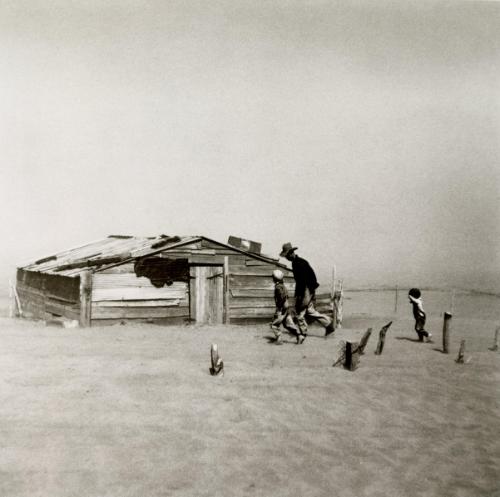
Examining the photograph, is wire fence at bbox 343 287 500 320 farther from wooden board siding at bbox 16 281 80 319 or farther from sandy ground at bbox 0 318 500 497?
sandy ground at bbox 0 318 500 497

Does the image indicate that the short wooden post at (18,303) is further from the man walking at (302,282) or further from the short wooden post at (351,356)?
the short wooden post at (351,356)

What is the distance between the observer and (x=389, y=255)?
8412 cm

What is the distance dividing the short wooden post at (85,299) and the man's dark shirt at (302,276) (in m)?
6.86

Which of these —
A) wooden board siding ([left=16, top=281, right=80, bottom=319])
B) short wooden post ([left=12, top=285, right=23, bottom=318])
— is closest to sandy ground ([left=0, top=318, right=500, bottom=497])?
wooden board siding ([left=16, top=281, right=80, bottom=319])

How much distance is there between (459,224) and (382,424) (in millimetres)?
5647

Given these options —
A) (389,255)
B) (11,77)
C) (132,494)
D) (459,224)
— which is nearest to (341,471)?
(132,494)

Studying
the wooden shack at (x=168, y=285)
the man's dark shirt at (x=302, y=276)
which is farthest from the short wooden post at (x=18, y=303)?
the man's dark shirt at (x=302, y=276)

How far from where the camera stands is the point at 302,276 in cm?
1198

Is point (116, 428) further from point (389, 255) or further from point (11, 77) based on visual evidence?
point (389, 255)

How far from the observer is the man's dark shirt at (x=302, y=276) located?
11984 millimetres

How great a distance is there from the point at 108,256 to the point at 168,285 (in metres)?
2.14

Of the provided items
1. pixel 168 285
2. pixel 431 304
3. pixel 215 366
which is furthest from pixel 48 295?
pixel 431 304

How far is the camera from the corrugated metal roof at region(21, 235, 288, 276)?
15.7 metres

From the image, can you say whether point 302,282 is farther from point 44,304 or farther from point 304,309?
point 44,304
